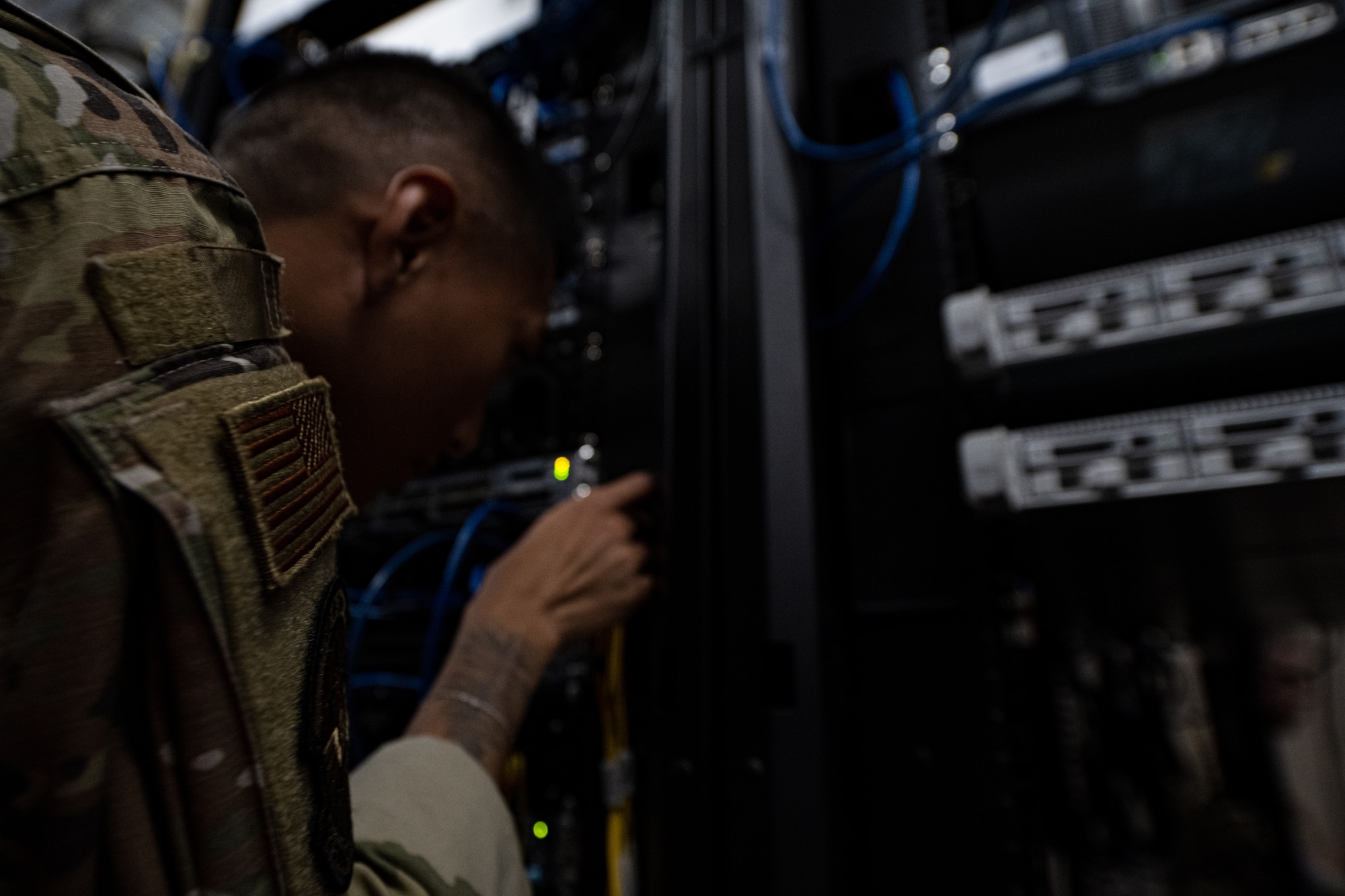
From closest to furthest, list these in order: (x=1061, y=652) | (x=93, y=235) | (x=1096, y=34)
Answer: (x=93, y=235) < (x=1096, y=34) < (x=1061, y=652)

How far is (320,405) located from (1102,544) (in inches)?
31.0

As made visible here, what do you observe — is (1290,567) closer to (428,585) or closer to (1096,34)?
(1096,34)

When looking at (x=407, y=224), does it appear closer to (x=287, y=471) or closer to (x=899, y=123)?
(x=287, y=471)

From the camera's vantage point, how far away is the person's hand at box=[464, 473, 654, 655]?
71 cm

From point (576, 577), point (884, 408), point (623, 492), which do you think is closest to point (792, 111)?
point (884, 408)

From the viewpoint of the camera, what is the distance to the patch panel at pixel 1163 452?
50 cm

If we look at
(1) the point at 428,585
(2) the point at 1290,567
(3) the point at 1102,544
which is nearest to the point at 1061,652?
(2) the point at 1290,567

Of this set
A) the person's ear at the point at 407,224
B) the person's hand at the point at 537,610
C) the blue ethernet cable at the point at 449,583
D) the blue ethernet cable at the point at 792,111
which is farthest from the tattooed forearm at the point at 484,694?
the blue ethernet cable at the point at 792,111

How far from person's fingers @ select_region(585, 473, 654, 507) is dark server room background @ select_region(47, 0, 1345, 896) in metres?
0.02

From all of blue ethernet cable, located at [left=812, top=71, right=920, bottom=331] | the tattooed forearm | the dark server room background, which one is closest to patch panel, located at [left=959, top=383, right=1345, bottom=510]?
the dark server room background

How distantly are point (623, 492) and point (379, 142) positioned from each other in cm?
41

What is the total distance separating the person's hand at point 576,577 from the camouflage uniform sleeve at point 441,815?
0.15 meters

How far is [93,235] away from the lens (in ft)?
0.83

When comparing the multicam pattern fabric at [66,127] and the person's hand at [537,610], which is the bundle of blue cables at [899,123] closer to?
the person's hand at [537,610]
